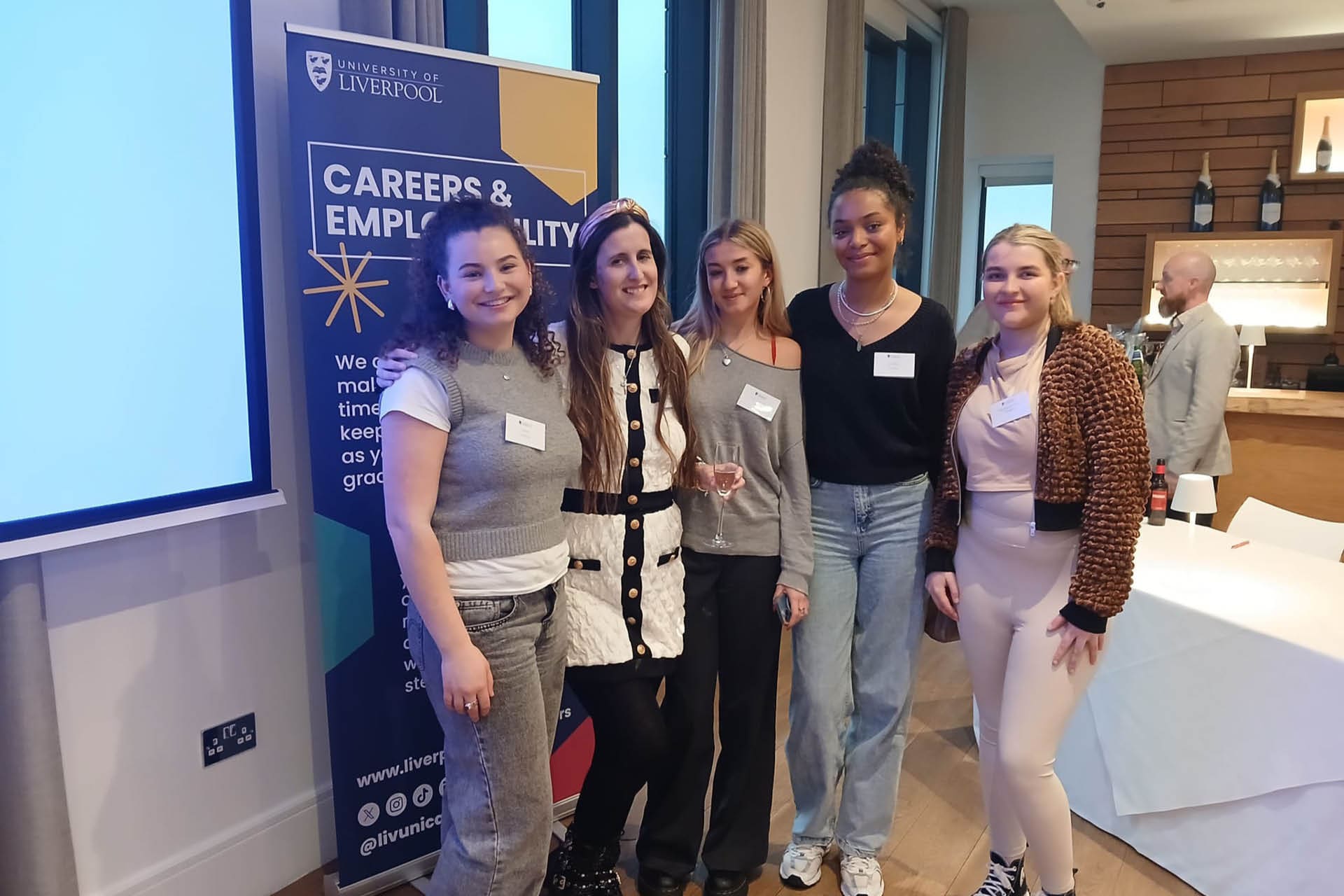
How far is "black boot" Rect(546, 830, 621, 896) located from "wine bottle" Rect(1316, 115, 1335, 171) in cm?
647

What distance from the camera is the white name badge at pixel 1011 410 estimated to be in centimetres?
182

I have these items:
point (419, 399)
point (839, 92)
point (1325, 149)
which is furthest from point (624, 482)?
point (1325, 149)

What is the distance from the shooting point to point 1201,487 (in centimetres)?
299

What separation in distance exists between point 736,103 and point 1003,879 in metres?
3.20

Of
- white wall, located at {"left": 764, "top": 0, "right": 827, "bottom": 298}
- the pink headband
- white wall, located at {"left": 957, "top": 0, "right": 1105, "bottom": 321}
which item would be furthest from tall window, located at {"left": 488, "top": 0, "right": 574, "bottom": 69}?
white wall, located at {"left": 957, "top": 0, "right": 1105, "bottom": 321}

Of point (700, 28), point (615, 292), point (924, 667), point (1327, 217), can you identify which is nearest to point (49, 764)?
point (615, 292)

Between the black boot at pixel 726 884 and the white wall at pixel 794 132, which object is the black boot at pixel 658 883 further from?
the white wall at pixel 794 132

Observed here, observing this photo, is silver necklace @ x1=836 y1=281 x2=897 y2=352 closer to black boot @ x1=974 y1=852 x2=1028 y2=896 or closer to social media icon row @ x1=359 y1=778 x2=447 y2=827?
black boot @ x1=974 y1=852 x2=1028 y2=896

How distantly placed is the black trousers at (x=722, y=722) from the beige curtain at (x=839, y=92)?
10.8 feet

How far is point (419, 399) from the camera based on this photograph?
5.11 ft

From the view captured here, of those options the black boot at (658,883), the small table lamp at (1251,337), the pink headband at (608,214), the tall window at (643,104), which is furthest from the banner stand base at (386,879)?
the small table lamp at (1251,337)

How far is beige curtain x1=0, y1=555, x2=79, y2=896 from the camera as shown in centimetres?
167

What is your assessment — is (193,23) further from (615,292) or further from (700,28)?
(700,28)

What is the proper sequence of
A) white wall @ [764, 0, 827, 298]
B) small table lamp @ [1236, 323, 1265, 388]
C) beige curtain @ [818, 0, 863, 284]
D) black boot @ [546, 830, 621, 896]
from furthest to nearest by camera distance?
1. small table lamp @ [1236, 323, 1265, 388]
2. beige curtain @ [818, 0, 863, 284]
3. white wall @ [764, 0, 827, 298]
4. black boot @ [546, 830, 621, 896]
